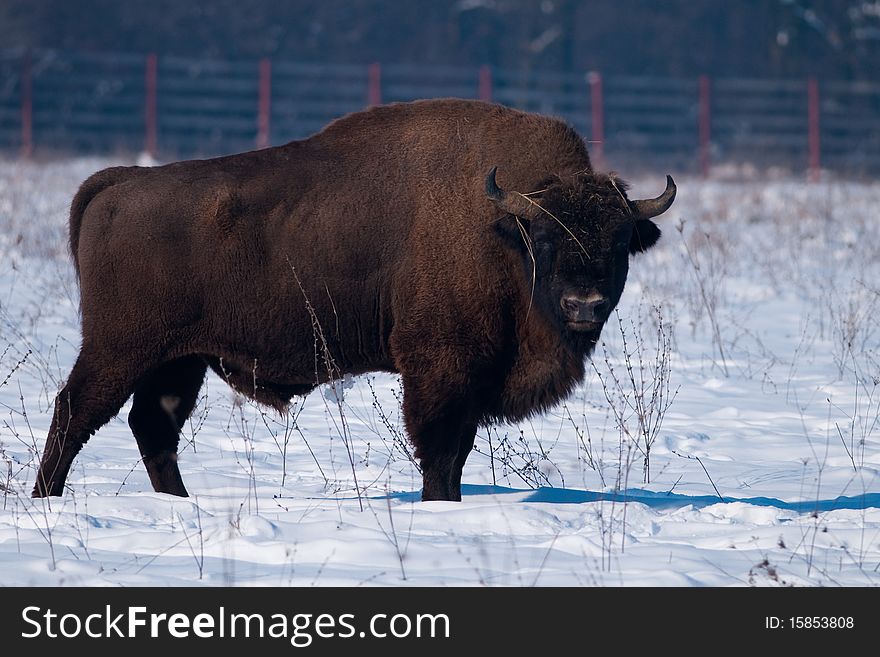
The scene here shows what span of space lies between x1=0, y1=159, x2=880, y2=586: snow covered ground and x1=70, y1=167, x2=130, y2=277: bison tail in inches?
33.9

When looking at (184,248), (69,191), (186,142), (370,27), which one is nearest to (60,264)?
(69,191)

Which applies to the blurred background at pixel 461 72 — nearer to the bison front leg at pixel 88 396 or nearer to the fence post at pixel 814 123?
the fence post at pixel 814 123

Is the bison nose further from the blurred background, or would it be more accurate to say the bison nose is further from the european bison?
the blurred background

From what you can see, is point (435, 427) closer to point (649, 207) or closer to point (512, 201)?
point (512, 201)

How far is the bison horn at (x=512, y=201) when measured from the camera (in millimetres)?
5785

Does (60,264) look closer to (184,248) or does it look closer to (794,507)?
(184,248)

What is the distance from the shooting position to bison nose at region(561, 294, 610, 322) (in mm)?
5527

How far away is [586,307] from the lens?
18.1 feet

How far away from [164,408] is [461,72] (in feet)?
81.4

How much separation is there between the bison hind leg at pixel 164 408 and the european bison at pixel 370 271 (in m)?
0.02

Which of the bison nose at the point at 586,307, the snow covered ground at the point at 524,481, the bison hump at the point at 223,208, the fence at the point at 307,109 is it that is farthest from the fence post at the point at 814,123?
the bison hump at the point at 223,208

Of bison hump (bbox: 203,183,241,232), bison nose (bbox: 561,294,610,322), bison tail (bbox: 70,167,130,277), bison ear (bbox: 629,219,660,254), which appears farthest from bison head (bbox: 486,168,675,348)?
bison tail (bbox: 70,167,130,277)

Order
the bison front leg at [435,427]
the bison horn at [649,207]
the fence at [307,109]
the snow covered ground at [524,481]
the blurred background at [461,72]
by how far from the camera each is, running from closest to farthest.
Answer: the snow covered ground at [524,481] < the bison front leg at [435,427] < the bison horn at [649,207] < the fence at [307,109] < the blurred background at [461,72]
